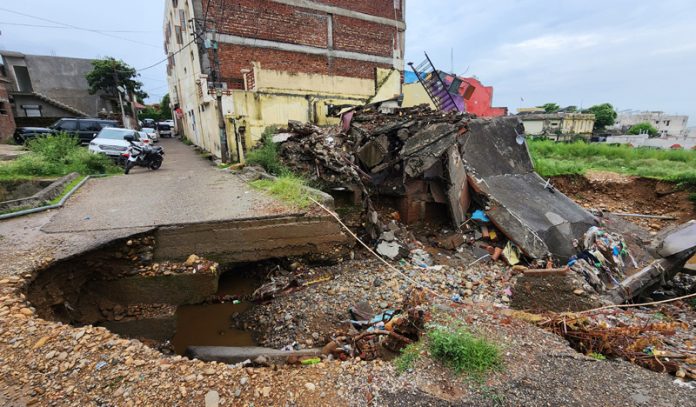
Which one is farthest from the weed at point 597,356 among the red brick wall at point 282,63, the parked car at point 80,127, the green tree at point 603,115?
the green tree at point 603,115

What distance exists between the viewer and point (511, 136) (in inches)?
295

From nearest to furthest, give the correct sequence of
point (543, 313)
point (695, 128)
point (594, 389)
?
1. point (594, 389)
2. point (543, 313)
3. point (695, 128)

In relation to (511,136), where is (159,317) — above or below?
below

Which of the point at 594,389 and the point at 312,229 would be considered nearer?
the point at 594,389

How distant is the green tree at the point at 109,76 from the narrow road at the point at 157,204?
69.9 feet

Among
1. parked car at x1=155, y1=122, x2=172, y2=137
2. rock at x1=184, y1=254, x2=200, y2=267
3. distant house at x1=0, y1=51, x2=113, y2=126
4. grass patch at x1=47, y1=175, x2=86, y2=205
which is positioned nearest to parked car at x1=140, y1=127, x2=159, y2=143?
parked car at x1=155, y1=122, x2=172, y2=137

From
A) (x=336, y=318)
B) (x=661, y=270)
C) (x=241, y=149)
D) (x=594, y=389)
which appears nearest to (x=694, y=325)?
(x=661, y=270)

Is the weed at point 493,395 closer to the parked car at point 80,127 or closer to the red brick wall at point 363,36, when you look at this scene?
the red brick wall at point 363,36

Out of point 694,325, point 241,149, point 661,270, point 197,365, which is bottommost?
point 694,325

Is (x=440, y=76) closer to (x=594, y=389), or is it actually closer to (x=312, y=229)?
(x=312, y=229)

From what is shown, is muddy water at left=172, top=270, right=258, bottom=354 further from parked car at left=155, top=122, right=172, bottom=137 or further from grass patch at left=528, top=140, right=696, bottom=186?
parked car at left=155, top=122, right=172, bottom=137

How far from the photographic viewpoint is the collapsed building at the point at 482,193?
542cm

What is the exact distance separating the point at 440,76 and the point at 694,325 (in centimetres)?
1237

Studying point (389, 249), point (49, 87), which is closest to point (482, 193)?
point (389, 249)
